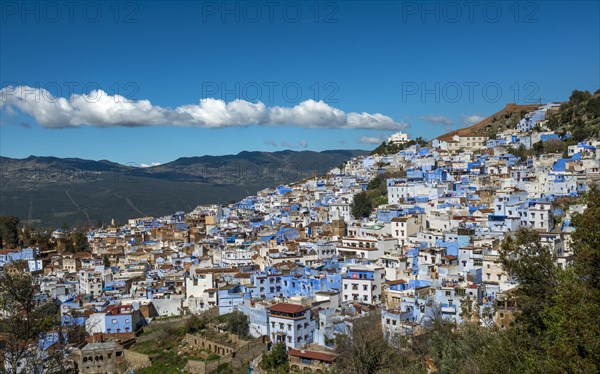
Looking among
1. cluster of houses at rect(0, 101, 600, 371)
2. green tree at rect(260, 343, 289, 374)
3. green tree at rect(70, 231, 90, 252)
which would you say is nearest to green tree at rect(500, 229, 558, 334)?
cluster of houses at rect(0, 101, 600, 371)

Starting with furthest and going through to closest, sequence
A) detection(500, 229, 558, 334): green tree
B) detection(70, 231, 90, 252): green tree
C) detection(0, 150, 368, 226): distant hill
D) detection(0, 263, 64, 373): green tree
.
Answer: detection(0, 150, 368, 226): distant hill
detection(70, 231, 90, 252): green tree
detection(500, 229, 558, 334): green tree
detection(0, 263, 64, 373): green tree

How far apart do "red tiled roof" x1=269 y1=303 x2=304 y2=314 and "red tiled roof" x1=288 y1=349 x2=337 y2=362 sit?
1.45m

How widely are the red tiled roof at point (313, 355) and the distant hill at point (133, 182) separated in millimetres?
58953

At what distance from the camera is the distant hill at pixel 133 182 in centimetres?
8338

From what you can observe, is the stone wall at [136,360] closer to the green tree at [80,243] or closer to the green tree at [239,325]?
the green tree at [239,325]

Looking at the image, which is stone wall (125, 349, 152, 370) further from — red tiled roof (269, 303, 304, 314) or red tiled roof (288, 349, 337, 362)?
red tiled roof (288, 349, 337, 362)

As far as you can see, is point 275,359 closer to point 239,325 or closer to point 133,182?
point 239,325

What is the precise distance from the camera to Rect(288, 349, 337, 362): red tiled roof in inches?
651

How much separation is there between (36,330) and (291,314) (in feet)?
34.7

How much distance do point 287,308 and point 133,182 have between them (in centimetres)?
10388

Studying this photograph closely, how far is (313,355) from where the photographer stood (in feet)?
55.4

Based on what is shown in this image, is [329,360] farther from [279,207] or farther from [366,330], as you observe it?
[279,207]

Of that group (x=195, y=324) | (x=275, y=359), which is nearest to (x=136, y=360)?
(x=195, y=324)

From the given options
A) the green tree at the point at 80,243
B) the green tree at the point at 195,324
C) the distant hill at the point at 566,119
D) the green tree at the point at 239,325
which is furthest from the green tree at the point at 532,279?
the green tree at the point at 80,243
